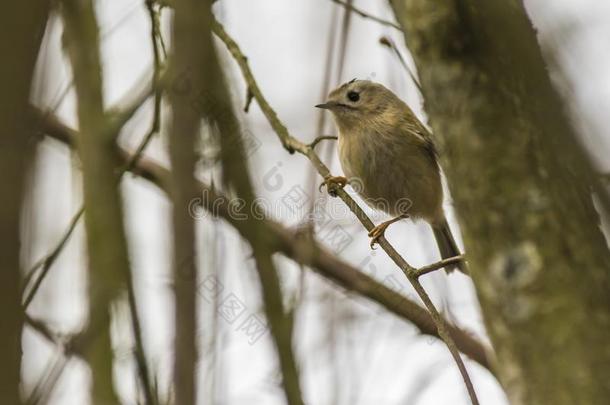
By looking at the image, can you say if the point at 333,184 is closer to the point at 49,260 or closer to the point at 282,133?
the point at 282,133

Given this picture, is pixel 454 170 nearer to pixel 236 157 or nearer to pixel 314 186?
pixel 236 157

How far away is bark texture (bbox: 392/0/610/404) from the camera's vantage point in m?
1.63

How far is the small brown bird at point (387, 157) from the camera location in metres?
5.67

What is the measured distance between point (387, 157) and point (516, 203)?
390cm

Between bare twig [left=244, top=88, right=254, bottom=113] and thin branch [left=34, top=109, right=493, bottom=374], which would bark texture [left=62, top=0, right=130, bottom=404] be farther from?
thin branch [left=34, top=109, right=493, bottom=374]

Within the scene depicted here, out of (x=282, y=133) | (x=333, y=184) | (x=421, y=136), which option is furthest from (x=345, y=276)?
(x=421, y=136)

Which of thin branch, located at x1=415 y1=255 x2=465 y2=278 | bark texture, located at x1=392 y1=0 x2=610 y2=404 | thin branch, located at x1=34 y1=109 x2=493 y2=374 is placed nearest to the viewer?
bark texture, located at x1=392 y1=0 x2=610 y2=404

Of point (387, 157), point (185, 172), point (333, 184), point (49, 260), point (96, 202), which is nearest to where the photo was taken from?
point (185, 172)

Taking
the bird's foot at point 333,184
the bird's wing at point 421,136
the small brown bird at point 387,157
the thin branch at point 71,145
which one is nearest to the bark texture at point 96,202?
the thin branch at point 71,145

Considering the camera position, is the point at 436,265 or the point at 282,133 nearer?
the point at 436,265

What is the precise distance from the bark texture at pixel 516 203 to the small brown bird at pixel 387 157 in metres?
3.51

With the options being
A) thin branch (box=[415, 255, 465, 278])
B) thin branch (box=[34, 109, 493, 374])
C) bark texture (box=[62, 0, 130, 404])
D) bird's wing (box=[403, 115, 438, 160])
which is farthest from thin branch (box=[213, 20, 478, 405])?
bird's wing (box=[403, 115, 438, 160])

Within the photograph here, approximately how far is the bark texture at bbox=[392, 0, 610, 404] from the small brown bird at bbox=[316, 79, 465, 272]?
351cm

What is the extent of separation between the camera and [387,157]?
18.8ft
